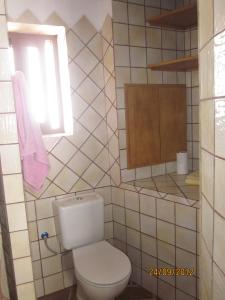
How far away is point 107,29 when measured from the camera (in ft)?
6.75

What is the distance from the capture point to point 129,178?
2189 millimetres

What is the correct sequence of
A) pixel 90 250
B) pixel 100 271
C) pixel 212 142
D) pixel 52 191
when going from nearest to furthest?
pixel 212 142 < pixel 100 271 < pixel 90 250 < pixel 52 191

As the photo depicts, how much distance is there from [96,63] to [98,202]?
3.48 feet

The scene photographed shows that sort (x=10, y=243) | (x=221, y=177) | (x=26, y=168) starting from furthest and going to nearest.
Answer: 1. (x=26, y=168)
2. (x=10, y=243)
3. (x=221, y=177)

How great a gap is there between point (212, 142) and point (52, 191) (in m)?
1.61

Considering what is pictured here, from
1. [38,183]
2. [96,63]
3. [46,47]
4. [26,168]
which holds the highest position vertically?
[46,47]

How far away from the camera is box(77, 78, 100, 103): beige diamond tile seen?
2098mm

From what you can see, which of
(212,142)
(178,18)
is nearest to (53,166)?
(178,18)

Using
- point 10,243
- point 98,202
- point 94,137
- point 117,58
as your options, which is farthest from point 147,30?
point 10,243

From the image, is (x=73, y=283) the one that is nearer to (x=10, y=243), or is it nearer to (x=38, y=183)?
(x=38, y=183)

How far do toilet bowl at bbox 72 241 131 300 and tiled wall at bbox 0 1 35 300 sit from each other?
41 centimetres

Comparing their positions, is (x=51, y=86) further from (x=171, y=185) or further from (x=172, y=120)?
(x=171, y=185)
